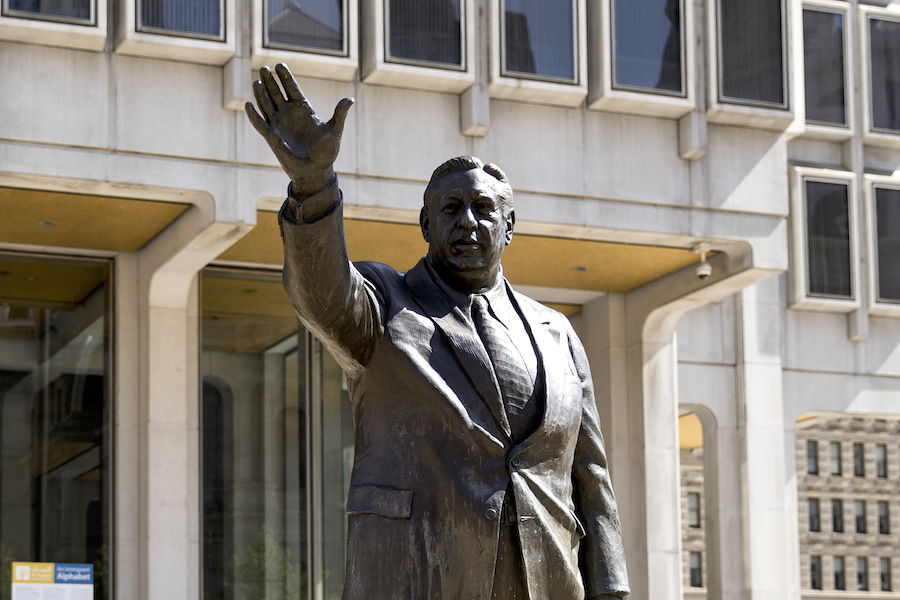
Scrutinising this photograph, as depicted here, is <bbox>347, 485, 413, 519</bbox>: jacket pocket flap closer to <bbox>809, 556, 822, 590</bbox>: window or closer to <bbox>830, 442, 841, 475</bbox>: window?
<bbox>809, 556, 822, 590</bbox>: window

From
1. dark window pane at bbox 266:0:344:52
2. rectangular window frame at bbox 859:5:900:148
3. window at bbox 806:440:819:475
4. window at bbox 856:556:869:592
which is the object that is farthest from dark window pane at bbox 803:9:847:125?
window at bbox 806:440:819:475

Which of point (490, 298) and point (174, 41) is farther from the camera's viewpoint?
point (174, 41)

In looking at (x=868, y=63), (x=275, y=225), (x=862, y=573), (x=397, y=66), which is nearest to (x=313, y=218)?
(x=397, y=66)

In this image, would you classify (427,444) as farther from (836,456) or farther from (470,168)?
(836,456)

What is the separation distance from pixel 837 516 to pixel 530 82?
328ft

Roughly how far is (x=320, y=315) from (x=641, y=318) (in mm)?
16389

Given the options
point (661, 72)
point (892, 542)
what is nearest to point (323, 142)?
point (661, 72)

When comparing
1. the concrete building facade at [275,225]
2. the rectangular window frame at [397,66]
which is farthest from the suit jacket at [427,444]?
the rectangular window frame at [397,66]

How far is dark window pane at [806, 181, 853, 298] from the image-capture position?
23.8m

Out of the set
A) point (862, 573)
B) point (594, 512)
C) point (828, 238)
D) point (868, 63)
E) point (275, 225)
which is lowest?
point (862, 573)

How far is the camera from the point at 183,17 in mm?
15750

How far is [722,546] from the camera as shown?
904 inches

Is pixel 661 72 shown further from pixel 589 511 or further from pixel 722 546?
pixel 589 511

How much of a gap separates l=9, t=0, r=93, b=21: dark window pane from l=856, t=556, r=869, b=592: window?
333ft
